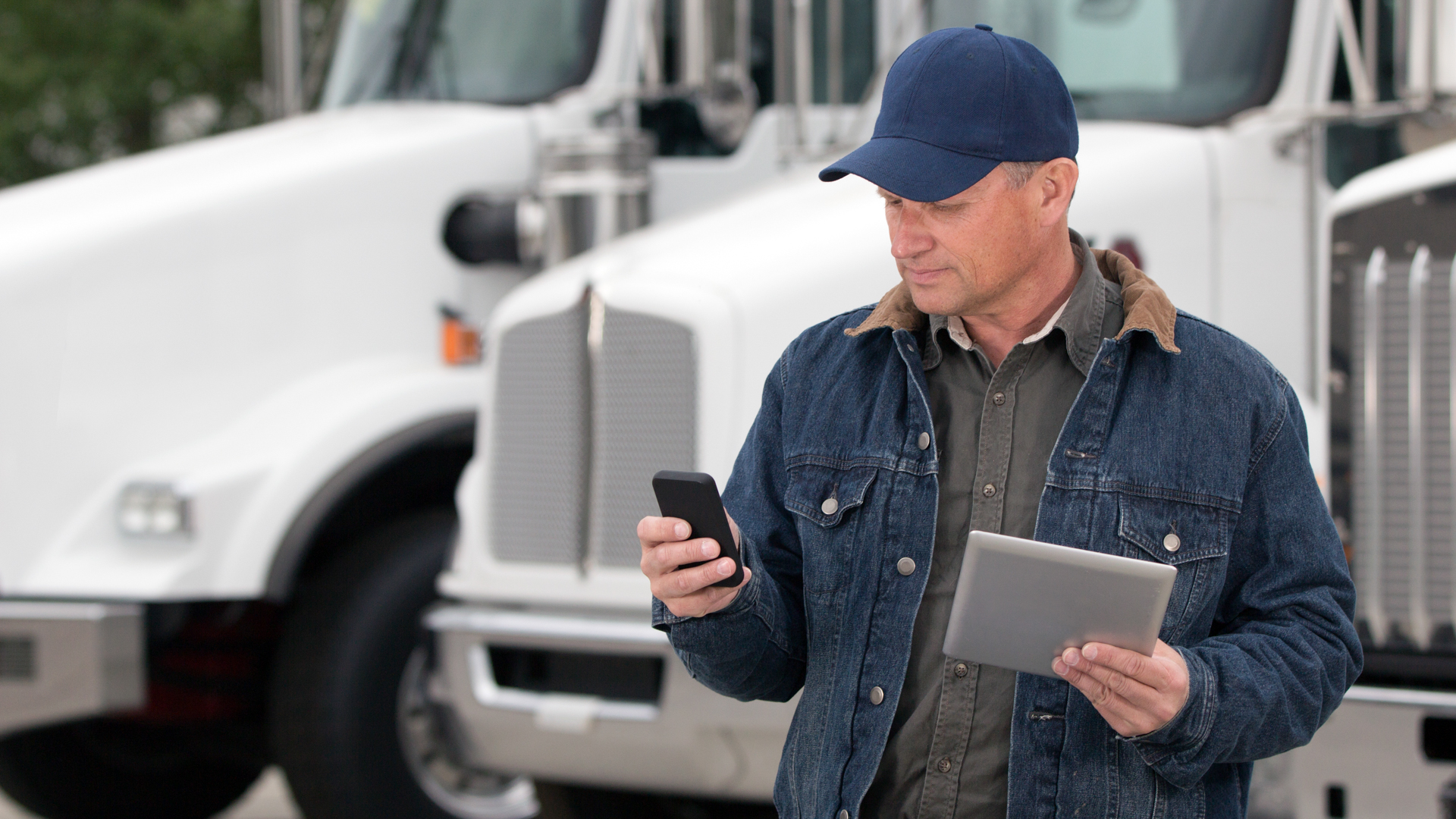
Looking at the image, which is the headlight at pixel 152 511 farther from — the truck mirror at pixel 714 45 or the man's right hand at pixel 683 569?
the man's right hand at pixel 683 569

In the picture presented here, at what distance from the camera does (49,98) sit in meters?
15.0

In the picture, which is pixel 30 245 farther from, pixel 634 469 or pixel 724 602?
pixel 724 602

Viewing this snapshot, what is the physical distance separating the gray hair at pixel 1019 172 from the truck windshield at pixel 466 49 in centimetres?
384

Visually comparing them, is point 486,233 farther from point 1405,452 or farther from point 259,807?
point 1405,452

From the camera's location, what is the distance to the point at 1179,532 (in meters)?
2.11

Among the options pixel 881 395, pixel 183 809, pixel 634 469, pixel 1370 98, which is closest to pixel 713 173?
pixel 634 469

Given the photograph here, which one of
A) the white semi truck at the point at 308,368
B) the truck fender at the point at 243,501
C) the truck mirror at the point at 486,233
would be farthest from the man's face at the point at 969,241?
the truck mirror at the point at 486,233

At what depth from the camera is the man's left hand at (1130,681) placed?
6.42 feet

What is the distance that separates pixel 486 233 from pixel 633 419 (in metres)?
1.54

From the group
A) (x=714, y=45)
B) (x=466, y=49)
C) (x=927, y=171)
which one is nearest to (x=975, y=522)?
(x=927, y=171)

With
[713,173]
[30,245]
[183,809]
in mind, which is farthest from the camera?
[183,809]

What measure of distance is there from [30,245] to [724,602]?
12.0ft

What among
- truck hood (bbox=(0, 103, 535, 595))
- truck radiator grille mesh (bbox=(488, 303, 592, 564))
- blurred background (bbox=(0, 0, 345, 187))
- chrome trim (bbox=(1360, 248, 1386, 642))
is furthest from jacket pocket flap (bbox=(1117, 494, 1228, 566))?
blurred background (bbox=(0, 0, 345, 187))

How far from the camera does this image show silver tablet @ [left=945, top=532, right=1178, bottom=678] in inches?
75.5
